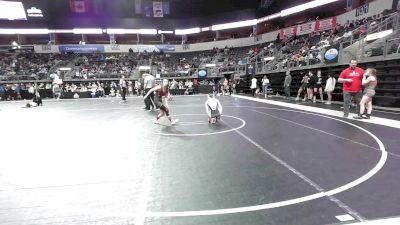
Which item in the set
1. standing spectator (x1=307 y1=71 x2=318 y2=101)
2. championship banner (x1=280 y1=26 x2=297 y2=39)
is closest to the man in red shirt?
standing spectator (x1=307 y1=71 x2=318 y2=101)

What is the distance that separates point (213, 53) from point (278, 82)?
81.7 ft

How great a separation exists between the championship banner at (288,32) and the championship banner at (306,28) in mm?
596

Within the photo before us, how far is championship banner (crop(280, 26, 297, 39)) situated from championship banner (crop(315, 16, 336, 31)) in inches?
122

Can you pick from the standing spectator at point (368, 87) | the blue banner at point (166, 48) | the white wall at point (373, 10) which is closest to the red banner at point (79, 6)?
the blue banner at point (166, 48)

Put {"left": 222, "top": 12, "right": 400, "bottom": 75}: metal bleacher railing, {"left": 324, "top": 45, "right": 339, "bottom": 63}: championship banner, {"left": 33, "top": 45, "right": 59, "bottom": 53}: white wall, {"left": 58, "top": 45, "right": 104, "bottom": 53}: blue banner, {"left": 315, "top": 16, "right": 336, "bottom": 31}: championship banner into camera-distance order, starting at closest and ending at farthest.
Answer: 1. {"left": 222, "top": 12, "right": 400, "bottom": 75}: metal bleacher railing
2. {"left": 324, "top": 45, "right": 339, "bottom": 63}: championship banner
3. {"left": 315, "top": 16, "right": 336, "bottom": 31}: championship banner
4. {"left": 33, "top": 45, "right": 59, "bottom": 53}: white wall
5. {"left": 58, "top": 45, "right": 104, "bottom": 53}: blue banner

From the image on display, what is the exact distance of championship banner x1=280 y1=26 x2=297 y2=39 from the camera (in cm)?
3550

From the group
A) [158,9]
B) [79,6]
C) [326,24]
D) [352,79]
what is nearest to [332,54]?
[352,79]

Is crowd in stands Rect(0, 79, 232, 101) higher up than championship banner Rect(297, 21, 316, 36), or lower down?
lower down

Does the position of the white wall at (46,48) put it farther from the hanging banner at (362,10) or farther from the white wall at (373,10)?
Answer: the hanging banner at (362,10)

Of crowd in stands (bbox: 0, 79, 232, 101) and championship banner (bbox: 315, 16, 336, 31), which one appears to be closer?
crowd in stands (bbox: 0, 79, 232, 101)

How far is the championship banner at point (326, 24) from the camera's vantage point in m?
30.5

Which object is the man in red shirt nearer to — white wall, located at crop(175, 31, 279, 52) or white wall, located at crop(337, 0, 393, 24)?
white wall, located at crop(337, 0, 393, 24)

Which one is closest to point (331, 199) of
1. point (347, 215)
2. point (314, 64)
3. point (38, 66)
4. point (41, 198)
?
point (347, 215)

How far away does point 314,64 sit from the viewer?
54.6ft
